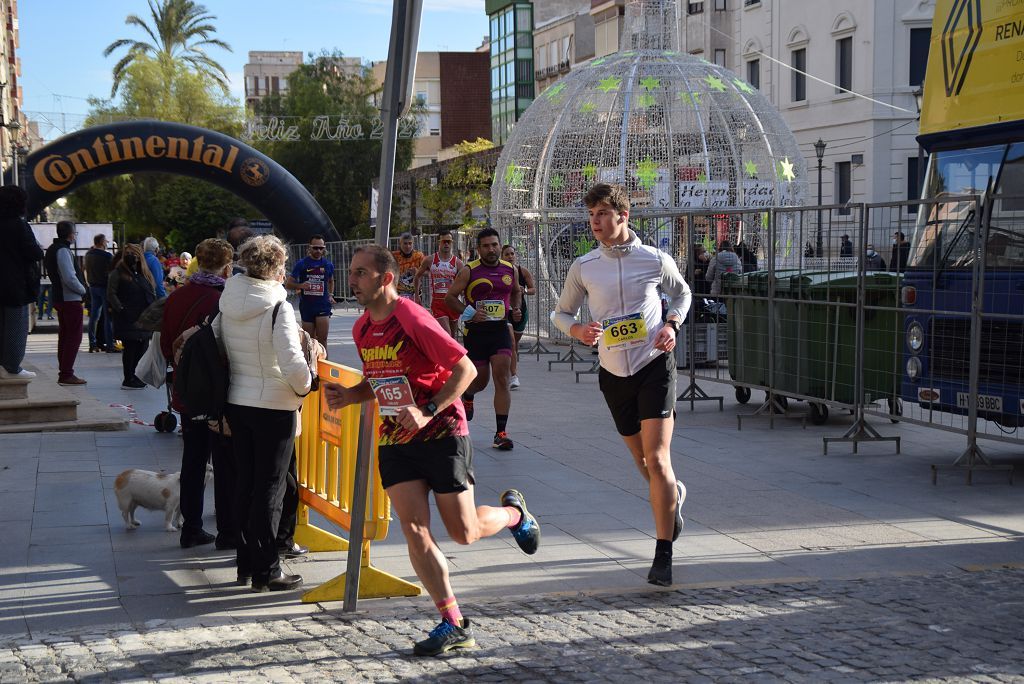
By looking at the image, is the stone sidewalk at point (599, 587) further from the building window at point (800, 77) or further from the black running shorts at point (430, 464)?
the building window at point (800, 77)

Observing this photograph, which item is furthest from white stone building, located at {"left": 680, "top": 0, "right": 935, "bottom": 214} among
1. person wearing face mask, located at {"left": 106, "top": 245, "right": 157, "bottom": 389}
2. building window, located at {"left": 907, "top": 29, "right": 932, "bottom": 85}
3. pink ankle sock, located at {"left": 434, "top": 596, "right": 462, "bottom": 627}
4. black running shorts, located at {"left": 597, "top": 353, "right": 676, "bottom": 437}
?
pink ankle sock, located at {"left": 434, "top": 596, "right": 462, "bottom": 627}

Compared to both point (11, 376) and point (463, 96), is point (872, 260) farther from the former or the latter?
point (463, 96)

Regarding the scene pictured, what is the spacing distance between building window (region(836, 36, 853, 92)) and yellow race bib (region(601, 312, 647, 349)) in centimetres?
3630

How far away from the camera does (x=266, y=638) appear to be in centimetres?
545

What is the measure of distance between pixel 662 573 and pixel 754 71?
42293mm

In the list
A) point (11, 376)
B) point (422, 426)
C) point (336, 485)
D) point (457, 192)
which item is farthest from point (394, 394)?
point (457, 192)

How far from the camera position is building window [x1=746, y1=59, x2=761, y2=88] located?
1800 inches

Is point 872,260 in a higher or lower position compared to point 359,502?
higher

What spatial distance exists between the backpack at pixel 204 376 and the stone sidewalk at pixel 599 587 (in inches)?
36.9

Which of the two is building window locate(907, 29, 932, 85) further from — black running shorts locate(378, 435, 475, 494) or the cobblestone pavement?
black running shorts locate(378, 435, 475, 494)

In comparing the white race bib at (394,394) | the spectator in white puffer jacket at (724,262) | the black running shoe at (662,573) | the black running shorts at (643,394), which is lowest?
the black running shoe at (662,573)

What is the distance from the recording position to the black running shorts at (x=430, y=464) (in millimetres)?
5199

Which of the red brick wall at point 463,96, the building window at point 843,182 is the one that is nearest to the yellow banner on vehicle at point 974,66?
the building window at point 843,182

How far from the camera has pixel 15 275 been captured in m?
12.2
